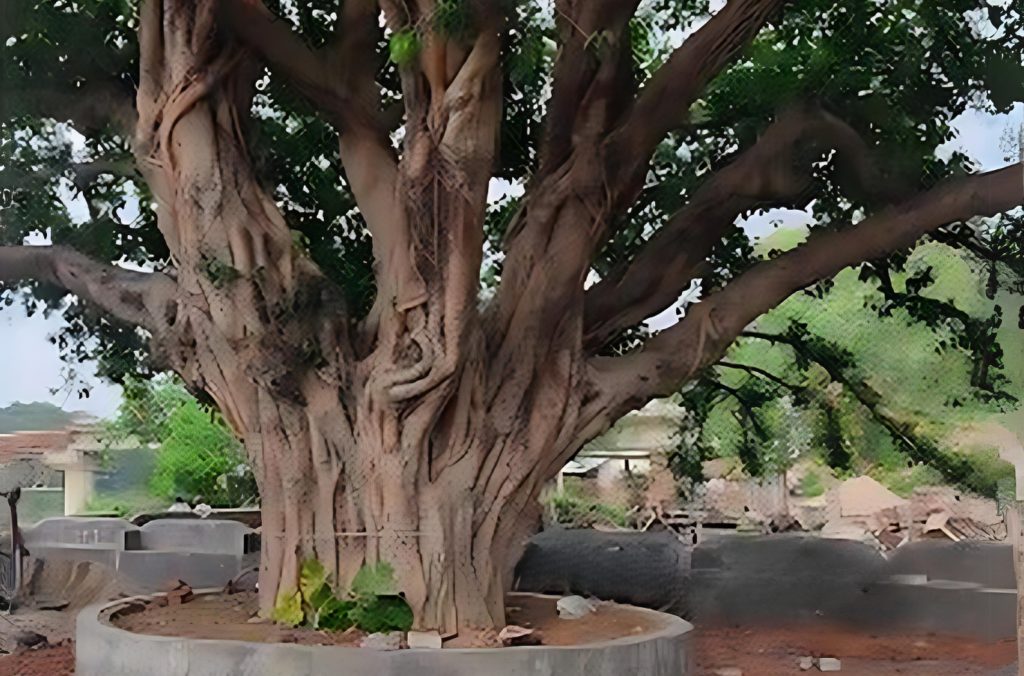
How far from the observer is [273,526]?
4.72m

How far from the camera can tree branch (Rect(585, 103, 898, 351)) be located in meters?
5.03

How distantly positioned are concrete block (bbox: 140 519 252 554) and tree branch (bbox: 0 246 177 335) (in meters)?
1.78

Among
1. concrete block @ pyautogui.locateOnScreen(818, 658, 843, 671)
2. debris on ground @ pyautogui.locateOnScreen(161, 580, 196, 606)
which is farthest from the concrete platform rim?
concrete block @ pyautogui.locateOnScreen(818, 658, 843, 671)

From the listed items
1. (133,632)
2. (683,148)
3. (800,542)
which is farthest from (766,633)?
(133,632)

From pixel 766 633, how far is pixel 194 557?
3.51 meters

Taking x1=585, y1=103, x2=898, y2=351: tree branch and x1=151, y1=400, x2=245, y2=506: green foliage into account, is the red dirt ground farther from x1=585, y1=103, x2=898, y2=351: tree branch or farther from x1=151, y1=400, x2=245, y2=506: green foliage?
x1=585, y1=103, x2=898, y2=351: tree branch

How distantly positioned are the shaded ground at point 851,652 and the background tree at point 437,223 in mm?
2022

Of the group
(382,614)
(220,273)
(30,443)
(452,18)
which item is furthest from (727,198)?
(30,443)

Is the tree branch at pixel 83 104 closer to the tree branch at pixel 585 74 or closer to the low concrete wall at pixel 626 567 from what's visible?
the tree branch at pixel 585 74

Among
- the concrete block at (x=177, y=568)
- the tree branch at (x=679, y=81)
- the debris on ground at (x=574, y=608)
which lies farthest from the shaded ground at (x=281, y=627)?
the tree branch at (x=679, y=81)

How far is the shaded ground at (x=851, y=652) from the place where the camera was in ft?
20.4

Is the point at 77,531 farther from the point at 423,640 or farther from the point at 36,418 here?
the point at 423,640

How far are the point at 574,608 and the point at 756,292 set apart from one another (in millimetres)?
1559

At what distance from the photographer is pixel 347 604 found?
4414mm
